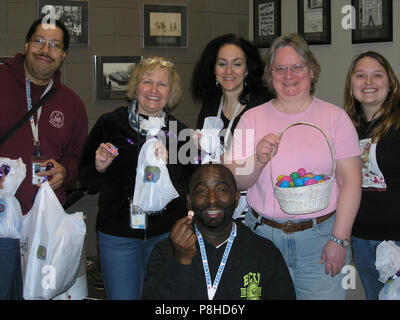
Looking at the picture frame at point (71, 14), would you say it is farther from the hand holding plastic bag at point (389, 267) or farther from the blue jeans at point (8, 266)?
the hand holding plastic bag at point (389, 267)

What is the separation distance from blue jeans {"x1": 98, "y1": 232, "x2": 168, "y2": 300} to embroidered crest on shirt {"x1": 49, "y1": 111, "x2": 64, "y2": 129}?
0.61 meters

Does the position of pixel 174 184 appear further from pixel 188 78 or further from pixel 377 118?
pixel 188 78

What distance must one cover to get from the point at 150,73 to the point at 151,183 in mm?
556

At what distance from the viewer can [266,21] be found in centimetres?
483

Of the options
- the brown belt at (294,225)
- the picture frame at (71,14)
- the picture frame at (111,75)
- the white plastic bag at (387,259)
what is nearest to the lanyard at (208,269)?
the brown belt at (294,225)

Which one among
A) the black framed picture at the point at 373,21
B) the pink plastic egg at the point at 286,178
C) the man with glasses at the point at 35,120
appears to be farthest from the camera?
the black framed picture at the point at 373,21

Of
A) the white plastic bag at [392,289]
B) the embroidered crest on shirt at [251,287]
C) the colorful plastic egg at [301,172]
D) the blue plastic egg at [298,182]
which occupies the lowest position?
the white plastic bag at [392,289]

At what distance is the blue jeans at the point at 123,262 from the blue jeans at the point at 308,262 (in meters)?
0.62

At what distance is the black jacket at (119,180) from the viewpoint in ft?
7.30

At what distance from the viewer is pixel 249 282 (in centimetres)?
184
